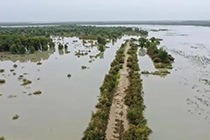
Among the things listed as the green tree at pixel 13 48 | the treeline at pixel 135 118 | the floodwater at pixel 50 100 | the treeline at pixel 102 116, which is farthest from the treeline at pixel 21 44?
the treeline at pixel 135 118

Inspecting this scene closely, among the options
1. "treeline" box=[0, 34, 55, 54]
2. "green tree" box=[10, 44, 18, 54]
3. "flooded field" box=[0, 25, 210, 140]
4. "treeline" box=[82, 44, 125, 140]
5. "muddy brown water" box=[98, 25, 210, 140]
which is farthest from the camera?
"treeline" box=[0, 34, 55, 54]

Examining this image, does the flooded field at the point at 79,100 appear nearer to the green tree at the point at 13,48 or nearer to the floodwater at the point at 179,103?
the floodwater at the point at 179,103

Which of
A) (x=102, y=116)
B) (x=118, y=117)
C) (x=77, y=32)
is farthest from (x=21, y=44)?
(x=77, y=32)

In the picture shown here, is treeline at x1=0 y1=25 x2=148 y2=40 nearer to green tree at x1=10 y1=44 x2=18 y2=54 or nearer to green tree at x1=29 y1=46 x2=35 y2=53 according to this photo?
green tree at x1=29 y1=46 x2=35 y2=53

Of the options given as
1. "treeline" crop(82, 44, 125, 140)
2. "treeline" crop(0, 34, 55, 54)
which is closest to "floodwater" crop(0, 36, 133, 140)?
"treeline" crop(82, 44, 125, 140)

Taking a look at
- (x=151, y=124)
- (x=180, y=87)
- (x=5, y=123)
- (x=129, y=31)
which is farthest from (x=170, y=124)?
(x=129, y=31)

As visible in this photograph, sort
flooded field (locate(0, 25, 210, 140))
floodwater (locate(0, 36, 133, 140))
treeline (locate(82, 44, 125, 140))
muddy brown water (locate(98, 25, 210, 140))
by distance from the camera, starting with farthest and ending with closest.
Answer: floodwater (locate(0, 36, 133, 140)) → flooded field (locate(0, 25, 210, 140)) → muddy brown water (locate(98, 25, 210, 140)) → treeline (locate(82, 44, 125, 140))

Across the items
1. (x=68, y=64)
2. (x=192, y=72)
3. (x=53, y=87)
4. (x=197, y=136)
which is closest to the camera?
(x=197, y=136)

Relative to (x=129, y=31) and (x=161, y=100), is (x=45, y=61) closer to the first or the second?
(x=161, y=100)
